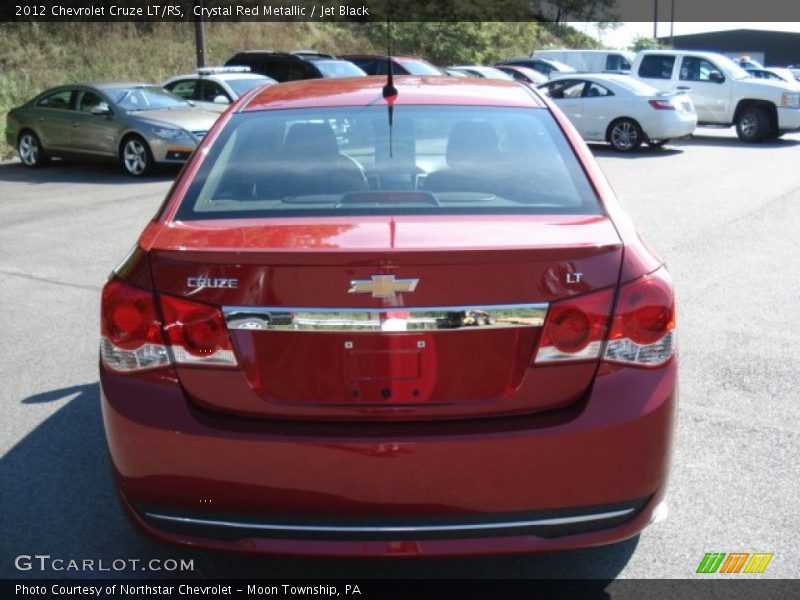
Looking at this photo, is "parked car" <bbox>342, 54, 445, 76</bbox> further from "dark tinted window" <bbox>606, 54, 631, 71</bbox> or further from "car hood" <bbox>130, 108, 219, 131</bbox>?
"dark tinted window" <bbox>606, 54, 631, 71</bbox>

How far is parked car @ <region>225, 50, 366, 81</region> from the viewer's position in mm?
20703

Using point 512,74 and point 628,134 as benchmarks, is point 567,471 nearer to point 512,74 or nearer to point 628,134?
point 628,134

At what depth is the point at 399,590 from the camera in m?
3.21

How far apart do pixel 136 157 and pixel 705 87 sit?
12.9 metres

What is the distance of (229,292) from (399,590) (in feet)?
3.97

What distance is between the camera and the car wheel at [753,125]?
2044cm

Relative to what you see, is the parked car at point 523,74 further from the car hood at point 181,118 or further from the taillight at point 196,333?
the taillight at point 196,333

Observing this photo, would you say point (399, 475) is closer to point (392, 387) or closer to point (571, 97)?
point (392, 387)

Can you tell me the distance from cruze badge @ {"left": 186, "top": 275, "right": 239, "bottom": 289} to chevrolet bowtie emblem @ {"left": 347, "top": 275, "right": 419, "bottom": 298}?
1.11ft

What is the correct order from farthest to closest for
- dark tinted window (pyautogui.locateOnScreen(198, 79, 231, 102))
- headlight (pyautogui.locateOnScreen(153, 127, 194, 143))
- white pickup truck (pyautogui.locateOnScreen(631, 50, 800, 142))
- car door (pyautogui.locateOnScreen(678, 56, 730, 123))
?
car door (pyautogui.locateOnScreen(678, 56, 730, 123))
white pickup truck (pyautogui.locateOnScreen(631, 50, 800, 142))
dark tinted window (pyautogui.locateOnScreen(198, 79, 231, 102))
headlight (pyautogui.locateOnScreen(153, 127, 194, 143))

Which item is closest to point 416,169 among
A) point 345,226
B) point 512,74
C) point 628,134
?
point 345,226

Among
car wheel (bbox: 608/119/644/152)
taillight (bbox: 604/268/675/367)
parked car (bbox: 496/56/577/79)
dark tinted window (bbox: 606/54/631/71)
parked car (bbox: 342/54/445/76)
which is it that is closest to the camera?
taillight (bbox: 604/268/675/367)

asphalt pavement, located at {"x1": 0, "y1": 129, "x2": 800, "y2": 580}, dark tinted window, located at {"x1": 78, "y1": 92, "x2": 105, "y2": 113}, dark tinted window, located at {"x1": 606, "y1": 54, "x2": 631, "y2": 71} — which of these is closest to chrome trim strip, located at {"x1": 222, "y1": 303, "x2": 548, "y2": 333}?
asphalt pavement, located at {"x1": 0, "y1": 129, "x2": 800, "y2": 580}

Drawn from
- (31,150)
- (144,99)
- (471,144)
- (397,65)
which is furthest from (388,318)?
(397,65)
